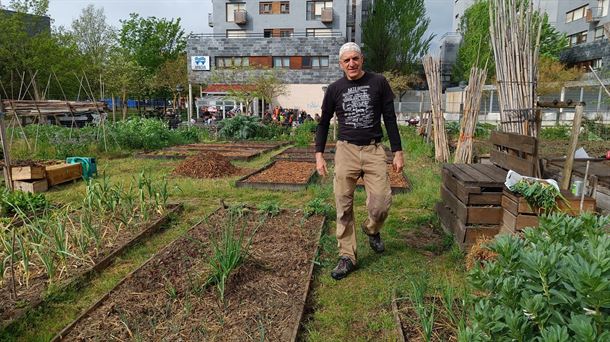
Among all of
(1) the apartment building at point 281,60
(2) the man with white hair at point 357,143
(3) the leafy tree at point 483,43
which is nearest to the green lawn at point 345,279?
(2) the man with white hair at point 357,143

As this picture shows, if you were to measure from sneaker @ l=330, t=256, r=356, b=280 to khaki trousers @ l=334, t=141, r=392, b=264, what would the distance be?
0.04 m

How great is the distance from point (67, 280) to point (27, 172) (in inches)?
179

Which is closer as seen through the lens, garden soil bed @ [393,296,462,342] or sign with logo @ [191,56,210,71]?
garden soil bed @ [393,296,462,342]

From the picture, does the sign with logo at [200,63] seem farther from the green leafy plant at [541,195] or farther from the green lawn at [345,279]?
the green leafy plant at [541,195]

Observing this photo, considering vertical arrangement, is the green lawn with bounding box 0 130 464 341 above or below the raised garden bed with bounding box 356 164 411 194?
below

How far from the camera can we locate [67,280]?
3537 millimetres

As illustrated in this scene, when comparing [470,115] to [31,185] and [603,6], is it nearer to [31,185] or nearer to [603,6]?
[31,185]

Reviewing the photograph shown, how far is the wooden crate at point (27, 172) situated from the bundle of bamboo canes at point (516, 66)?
24.0ft

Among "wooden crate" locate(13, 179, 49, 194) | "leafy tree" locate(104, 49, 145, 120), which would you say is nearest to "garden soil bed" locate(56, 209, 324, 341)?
"wooden crate" locate(13, 179, 49, 194)

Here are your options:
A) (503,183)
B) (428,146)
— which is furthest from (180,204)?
(428,146)

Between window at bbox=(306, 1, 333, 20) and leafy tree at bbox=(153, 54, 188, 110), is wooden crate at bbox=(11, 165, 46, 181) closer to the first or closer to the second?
leafy tree at bbox=(153, 54, 188, 110)

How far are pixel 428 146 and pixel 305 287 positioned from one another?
9659 mm

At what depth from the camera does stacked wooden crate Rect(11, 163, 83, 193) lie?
23.3ft

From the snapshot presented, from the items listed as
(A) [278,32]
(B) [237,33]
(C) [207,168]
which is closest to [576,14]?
(A) [278,32]
